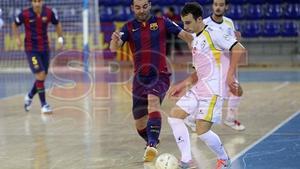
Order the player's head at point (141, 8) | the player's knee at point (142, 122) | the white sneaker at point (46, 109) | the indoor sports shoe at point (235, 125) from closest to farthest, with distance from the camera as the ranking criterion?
the player's head at point (141, 8)
the player's knee at point (142, 122)
the indoor sports shoe at point (235, 125)
the white sneaker at point (46, 109)

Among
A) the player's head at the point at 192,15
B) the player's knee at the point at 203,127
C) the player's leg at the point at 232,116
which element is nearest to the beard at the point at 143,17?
the player's head at the point at 192,15

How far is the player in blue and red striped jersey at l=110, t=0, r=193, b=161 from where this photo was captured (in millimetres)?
7941

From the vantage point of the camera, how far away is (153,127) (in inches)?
312

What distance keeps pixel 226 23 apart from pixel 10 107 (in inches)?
227

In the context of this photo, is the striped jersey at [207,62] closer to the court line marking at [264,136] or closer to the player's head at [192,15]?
the player's head at [192,15]

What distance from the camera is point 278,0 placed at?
24.2 meters

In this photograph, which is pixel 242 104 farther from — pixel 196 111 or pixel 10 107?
pixel 196 111

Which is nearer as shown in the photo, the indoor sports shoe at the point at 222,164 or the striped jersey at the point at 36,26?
the indoor sports shoe at the point at 222,164

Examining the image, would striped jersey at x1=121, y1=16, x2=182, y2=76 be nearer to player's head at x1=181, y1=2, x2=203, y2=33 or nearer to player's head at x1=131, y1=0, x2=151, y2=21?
player's head at x1=131, y1=0, x2=151, y2=21

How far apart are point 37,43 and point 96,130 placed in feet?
10.2

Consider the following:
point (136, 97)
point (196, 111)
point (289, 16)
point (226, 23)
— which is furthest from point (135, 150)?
point (289, 16)

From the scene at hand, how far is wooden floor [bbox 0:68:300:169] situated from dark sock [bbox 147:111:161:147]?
1.12ft

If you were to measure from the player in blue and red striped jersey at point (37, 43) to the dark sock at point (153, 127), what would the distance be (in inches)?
184

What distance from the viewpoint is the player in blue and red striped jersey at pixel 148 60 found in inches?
313
